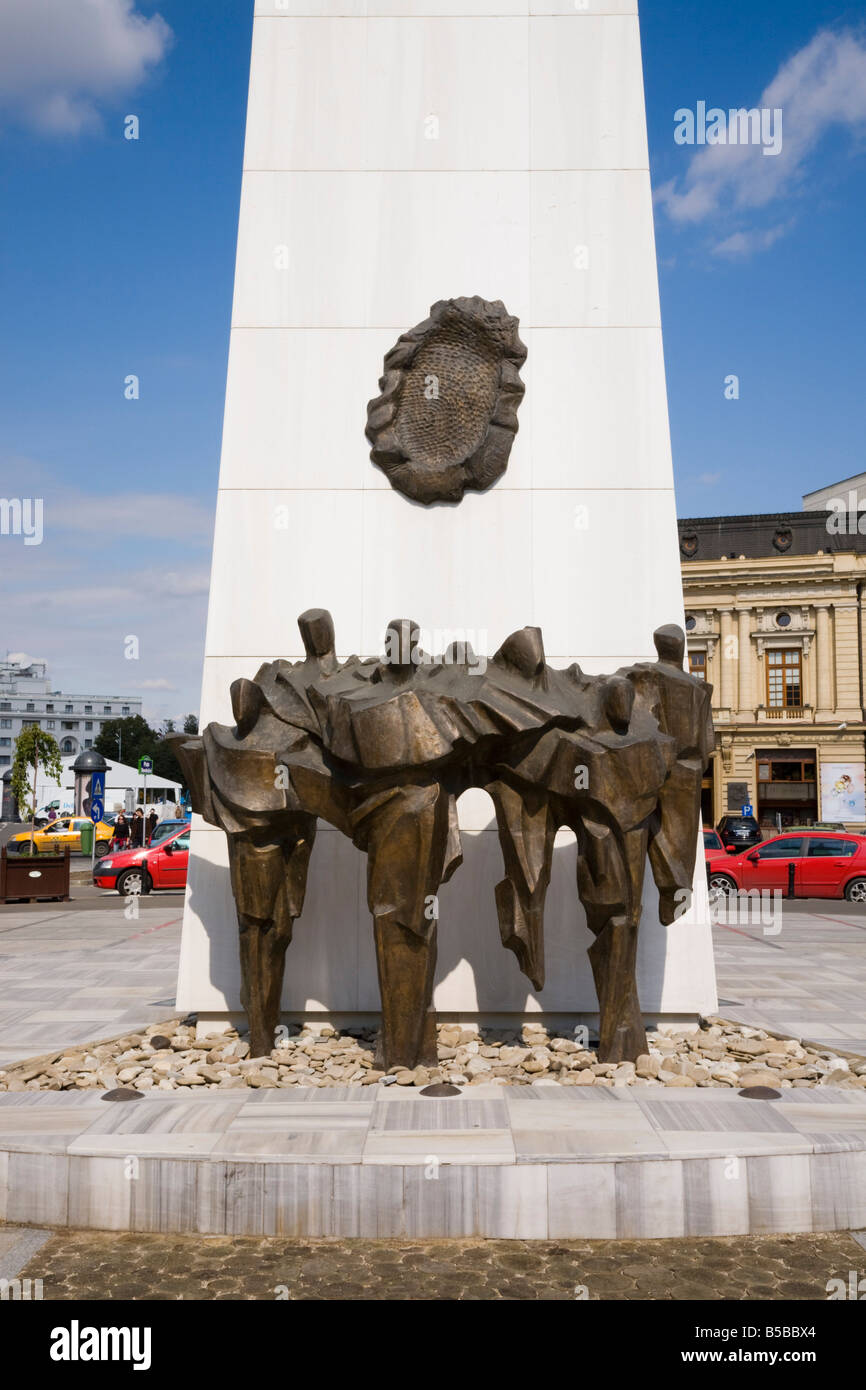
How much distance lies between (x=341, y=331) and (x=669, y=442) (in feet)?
7.92

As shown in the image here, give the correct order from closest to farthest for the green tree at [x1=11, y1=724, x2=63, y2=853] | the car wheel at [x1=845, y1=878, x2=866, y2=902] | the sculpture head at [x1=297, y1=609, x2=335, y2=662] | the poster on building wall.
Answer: the sculpture head at [x1=297, y1=609, x2=335, y2=662] → the car wheel at [x1=845, y1=878, x2=866, y2=902] → the green tree at [x1=11, y1=724, x2=63, y2=853] → the poster on building wall

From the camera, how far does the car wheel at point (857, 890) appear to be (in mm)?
19953

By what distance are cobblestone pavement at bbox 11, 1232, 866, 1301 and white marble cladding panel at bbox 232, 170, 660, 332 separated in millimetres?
5905

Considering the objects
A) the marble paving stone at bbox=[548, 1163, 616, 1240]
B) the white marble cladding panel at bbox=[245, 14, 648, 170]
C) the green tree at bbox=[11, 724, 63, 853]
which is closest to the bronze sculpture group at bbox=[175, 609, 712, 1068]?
the marble paving stone at bbox=[548, 1163, 616, 1240]

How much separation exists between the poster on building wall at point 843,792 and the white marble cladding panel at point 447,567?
37.9 metres

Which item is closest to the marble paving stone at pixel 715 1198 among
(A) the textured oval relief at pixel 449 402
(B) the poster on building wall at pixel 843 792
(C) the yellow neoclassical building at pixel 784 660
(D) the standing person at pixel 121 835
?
(A) the textured oval relief at pixel 449 402

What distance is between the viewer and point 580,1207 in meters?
4.49

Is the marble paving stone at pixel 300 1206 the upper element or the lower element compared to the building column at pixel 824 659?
lower

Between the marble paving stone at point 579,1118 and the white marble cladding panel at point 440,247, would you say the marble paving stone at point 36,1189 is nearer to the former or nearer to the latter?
the marble paving stone at point 579,1118

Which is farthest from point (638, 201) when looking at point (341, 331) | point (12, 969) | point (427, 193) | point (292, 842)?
point (12, 969)

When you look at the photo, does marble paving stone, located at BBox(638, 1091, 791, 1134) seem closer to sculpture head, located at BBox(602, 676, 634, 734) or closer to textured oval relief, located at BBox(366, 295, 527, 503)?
sculpture head, located at BBox(602, 676, 634, 734)

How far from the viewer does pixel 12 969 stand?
428 inches

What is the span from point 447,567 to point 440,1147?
415 cm

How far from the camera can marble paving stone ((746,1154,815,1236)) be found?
15.0 feet
